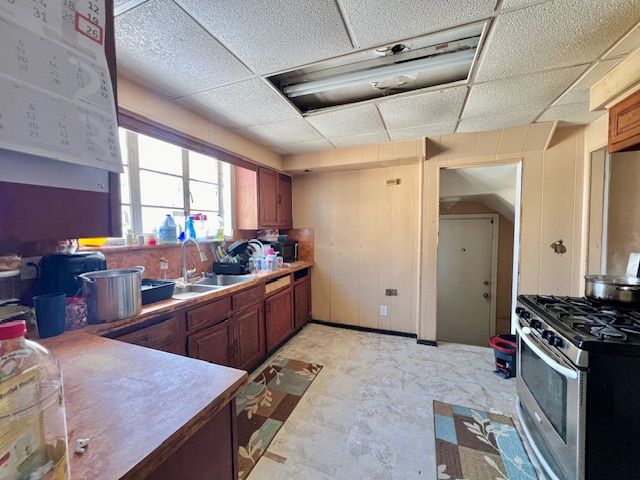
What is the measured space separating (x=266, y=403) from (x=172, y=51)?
2333 mm

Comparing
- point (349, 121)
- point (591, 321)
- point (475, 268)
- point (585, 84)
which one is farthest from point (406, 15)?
point (475, 268)

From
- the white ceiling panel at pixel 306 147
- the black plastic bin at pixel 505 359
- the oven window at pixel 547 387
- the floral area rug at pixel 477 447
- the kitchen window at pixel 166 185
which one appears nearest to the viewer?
the oven window at pixel 547 387

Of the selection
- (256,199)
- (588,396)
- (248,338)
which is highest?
(256,199)

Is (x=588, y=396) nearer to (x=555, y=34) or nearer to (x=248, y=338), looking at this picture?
(x=555, y=34)

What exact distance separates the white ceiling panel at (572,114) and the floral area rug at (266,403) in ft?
9.71

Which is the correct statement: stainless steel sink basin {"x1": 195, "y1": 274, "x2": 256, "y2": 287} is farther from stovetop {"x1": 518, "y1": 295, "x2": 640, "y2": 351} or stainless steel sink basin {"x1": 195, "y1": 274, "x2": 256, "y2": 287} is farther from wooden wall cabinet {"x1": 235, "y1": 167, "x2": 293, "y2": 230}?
stovetop {"x1": 518, "y1": 295, "x2": 640, "y2": 351}

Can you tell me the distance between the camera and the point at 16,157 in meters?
0.33

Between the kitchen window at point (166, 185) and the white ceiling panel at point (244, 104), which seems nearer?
the white ceiling panel at point (244, 104)

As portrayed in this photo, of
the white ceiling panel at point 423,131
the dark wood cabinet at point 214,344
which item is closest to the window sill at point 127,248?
the dark wood cabinet at point 214,344

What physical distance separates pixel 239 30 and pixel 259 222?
6.43 feet

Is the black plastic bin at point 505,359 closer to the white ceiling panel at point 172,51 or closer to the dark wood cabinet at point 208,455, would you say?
the dark wood cabinet at point 208,455

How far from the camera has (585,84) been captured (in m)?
1.78

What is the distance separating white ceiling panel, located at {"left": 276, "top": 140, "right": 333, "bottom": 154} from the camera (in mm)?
2924

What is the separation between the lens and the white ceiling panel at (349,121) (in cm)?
217
